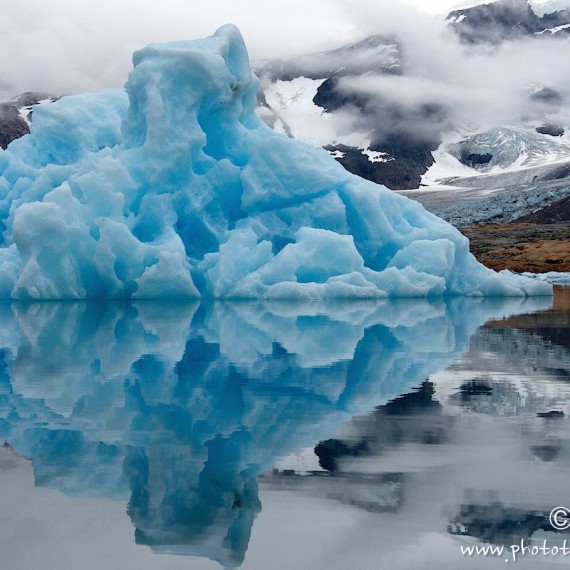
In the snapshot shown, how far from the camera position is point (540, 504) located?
10.3ft

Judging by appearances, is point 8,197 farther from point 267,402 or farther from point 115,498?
point 115,498

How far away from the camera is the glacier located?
666 inches

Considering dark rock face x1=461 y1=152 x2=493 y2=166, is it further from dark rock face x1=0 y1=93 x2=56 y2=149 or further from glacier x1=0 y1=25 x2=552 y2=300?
glacier x1=0 y1=25 x2=552 y2=300

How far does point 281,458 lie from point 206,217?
15.2 m

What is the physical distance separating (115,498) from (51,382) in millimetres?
2992

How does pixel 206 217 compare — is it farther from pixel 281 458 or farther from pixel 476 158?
pixel 476 158

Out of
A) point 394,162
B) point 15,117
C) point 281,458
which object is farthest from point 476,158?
point 281,458

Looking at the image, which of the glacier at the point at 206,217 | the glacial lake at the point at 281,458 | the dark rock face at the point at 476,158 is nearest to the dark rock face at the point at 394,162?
the dark rock face at the point at 476,158

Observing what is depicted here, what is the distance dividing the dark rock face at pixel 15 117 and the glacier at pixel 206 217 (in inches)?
5426

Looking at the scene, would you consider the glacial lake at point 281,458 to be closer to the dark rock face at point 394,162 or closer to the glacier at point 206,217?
the glacier at point 206,217

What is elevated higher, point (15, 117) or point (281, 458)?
point (281, 458)

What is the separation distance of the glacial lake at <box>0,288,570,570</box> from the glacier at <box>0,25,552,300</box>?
889 centimetres

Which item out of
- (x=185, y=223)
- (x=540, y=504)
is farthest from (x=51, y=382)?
(x=185, y=223)

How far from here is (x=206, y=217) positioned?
18734 mm
